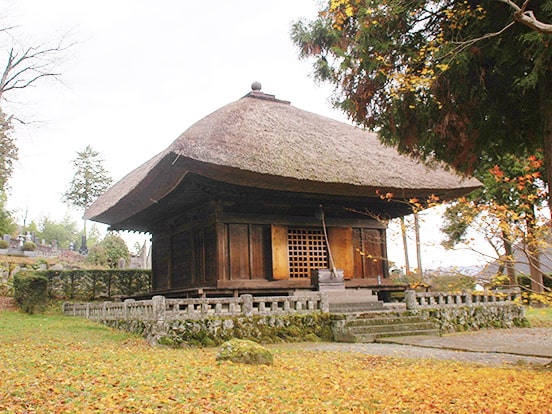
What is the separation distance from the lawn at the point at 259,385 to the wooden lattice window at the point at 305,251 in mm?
6178

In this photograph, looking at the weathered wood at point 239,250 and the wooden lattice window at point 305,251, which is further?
the wooden lattice window at point 305,251

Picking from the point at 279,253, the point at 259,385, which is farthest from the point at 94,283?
the point at 259,385

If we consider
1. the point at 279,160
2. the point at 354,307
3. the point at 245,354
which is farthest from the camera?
the point at 354,307

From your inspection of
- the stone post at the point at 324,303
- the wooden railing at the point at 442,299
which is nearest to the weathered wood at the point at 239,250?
the stone post at the point at 324,303

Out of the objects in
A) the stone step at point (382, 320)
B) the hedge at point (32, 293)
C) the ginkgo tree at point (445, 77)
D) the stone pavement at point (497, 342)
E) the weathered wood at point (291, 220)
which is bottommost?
the stone pavement at point (497, 342)

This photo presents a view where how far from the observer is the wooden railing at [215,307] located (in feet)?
36.8

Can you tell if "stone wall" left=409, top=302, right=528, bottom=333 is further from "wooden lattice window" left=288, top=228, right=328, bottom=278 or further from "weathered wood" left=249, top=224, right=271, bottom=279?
"weathered wood" left=249, top=224, right=271, bottom=279

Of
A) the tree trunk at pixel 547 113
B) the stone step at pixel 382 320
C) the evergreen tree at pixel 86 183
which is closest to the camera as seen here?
the tree trunk at pixel 547 113

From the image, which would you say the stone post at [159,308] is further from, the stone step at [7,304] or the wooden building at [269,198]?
the stone step at [7,304]

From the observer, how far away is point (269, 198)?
49.1ft

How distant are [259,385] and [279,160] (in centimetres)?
803

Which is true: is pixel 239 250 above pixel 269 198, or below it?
below

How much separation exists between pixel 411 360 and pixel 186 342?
4.74m

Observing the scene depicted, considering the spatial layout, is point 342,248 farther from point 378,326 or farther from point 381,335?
point 381,335
